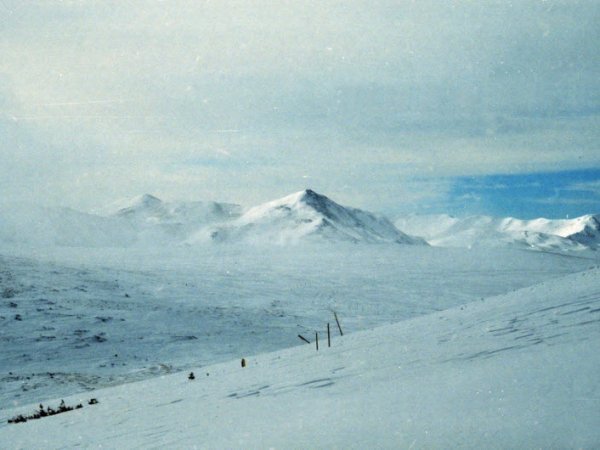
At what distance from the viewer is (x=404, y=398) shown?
5.27m

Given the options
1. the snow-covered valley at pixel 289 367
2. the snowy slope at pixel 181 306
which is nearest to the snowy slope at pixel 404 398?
the snow-covered valley at pixel 289 367

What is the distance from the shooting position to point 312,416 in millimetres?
5371

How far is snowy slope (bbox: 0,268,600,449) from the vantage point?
3848 mm

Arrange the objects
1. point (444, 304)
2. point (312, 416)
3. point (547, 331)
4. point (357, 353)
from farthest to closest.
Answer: point (444, 304)
point (357, 353)
point (547, 331)
point (312, 416)

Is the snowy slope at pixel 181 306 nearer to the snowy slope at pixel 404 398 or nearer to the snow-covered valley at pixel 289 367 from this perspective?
the snow-covered valley at pixel 289 367

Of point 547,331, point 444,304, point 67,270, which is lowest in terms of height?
point 444,304

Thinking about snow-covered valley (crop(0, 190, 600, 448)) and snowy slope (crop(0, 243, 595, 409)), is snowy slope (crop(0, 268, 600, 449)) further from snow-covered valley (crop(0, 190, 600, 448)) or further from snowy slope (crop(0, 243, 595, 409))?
snowy slope (crop(0, 243, 595, 409))

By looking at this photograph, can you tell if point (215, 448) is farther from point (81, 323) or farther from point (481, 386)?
point (81, 323)

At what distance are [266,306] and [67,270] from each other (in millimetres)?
14662

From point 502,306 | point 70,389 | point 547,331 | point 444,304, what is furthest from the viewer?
point 444,304

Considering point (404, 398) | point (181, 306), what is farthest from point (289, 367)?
point (181, 306)

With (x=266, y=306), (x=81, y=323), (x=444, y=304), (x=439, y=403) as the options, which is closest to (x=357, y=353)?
(x=439, y=403)

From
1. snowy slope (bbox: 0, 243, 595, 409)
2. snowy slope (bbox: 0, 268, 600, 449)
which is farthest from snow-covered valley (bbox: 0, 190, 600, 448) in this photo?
snowy slope (bbox: 0, 243, 595, 409)

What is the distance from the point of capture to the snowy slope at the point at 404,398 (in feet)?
12.6
